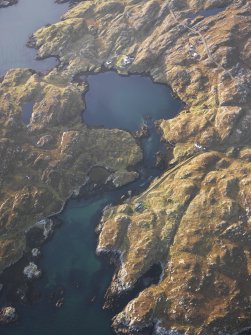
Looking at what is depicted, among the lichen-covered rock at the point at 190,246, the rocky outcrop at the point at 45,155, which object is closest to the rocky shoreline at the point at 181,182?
the lichen-covered rock at the point at 190,246

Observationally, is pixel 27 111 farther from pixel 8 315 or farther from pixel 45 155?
pixel 8 315

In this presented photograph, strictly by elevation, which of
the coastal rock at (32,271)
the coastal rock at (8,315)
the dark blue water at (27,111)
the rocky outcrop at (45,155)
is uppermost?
the dark blue water at (27,111)

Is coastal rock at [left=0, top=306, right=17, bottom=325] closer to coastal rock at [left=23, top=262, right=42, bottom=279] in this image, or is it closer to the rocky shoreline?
coastal rock at [left=23, top=262, right=42, bottom=279]

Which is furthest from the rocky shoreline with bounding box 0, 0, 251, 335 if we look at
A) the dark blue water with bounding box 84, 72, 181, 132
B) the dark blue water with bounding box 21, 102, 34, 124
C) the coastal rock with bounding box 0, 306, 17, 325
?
the coastal rock with bounding box 0, 306, 17, 325

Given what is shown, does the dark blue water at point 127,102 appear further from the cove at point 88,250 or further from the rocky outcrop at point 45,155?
the rocky outcrop at point 45,155

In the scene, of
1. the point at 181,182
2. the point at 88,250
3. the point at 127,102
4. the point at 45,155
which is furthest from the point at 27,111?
the point at 181,182

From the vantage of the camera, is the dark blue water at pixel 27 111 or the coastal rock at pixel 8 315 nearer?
the coastal rock at pixel 8 315

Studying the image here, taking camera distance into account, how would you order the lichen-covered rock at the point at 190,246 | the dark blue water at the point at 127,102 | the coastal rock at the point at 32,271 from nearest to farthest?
the lichen-covered rock at the point at 190,246, the coastal rock at the point at 32,271, the dark blue water at the point at 127,102
